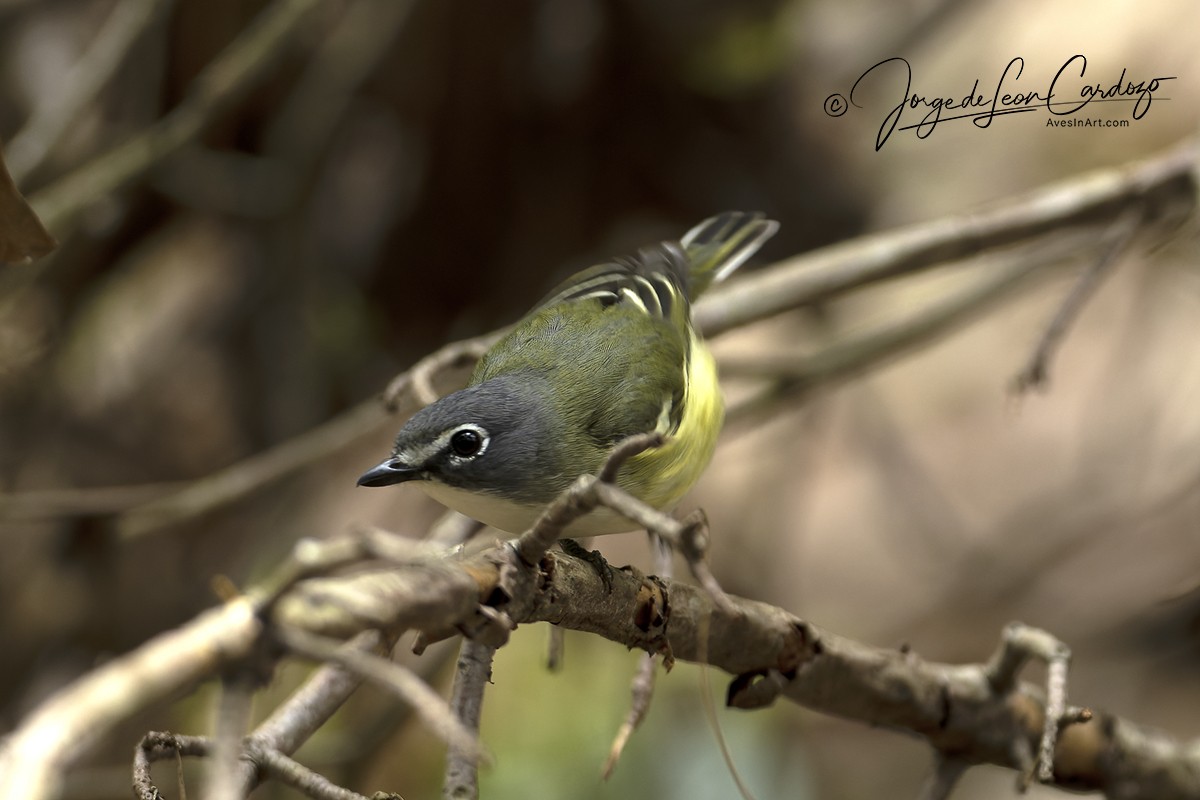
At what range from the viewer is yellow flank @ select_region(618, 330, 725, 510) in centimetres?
246

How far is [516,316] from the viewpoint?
522 cm

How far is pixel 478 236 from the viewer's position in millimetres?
5180

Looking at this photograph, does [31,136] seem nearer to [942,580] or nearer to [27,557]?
[27,557]

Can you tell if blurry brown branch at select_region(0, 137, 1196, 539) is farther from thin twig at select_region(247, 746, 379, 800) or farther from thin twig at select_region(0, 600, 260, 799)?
thin twig at select_region(0, 600, 260, 799)

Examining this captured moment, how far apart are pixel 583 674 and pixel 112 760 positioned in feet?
6.27

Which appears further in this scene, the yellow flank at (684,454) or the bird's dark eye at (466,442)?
the yellow flank at (684,454)

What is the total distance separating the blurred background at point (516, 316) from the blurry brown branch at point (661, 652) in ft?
4.78

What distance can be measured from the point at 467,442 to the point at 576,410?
0.34m

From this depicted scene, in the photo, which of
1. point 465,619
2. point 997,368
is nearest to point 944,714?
point 465,619

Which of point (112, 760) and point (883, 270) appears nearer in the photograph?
point (883, 270)

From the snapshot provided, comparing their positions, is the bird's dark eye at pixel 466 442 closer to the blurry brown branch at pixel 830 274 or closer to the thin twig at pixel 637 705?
the thin twig at pixel 637 705

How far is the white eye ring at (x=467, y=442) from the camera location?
7.40ft

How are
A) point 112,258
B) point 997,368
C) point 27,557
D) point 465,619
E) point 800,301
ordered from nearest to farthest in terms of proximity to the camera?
point 465,619, point 800,301, point 27,557, point 112,258, point 997,368

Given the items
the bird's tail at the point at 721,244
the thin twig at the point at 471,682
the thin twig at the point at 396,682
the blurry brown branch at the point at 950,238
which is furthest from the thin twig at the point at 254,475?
the thin twig at the point at 396,682
